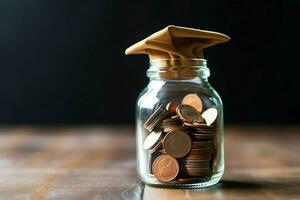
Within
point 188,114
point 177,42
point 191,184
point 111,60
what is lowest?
point 111,60

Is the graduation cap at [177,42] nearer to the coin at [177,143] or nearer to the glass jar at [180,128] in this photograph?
the glass jar at [180,128]

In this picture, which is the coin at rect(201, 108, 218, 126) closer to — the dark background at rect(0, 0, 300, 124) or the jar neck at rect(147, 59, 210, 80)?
the jar neck at rect(147, 59, 210, 80)

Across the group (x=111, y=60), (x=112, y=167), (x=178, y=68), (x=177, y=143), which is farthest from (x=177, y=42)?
(x=111, y=60)

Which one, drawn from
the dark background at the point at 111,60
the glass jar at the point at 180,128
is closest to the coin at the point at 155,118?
the glass jar at the point at 180,128

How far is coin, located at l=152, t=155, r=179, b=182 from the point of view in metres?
0.77

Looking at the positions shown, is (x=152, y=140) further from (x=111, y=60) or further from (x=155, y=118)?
(x=111, y=60)

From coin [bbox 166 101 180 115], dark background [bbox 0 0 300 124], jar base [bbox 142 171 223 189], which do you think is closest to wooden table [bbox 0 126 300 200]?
jar base [bbox 142 171 223 189]

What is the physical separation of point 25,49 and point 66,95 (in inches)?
10.0

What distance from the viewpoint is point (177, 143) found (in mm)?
756

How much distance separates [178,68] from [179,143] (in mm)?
116

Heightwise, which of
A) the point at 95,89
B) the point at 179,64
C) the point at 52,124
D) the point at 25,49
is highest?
the point at 179,64

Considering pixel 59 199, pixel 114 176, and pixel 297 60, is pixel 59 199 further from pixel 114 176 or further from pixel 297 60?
pixel 297 60

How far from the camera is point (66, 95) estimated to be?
7.04 feet

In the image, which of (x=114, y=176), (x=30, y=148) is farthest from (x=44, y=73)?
(x=114, y=176)
